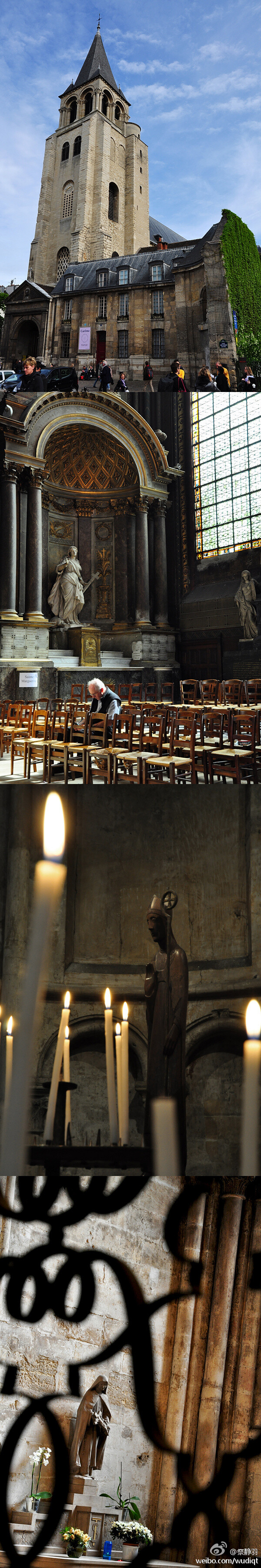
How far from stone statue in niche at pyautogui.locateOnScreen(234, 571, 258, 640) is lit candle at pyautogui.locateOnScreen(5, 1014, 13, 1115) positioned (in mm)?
6256

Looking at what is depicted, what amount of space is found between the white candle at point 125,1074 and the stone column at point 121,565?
22.5ft

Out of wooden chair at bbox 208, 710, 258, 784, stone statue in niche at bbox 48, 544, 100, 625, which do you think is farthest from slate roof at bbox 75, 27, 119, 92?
wooden chair at bbox 208, 710, 258, 784

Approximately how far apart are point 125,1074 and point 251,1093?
0.53 metres

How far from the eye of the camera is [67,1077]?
122 inches

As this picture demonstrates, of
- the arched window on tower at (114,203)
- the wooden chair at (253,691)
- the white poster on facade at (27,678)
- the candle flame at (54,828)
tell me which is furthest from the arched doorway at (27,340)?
the candle flame at (54,828)

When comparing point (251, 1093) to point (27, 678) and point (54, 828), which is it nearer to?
point (54, 828)

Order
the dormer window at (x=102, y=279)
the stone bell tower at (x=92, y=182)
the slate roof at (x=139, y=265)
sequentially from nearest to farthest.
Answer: the slate roof at (x=139, y=265)
the dormer window at (x=102, y=279)
the stone bell tower at (x=92, y=182)

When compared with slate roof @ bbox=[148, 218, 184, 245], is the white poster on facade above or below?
below

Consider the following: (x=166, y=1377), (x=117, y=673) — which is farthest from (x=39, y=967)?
(x=117, y=673)

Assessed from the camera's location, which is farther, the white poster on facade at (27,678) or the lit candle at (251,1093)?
the white poster on facade at (27,678)

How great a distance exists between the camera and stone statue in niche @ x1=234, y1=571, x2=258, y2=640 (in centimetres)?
834

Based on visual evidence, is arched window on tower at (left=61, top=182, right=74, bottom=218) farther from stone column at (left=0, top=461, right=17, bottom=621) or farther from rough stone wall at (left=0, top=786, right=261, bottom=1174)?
rough stone wall at (left=0, top=786, right=261, bottom=1174)

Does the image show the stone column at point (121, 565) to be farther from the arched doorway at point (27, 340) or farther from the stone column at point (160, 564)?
the arched doorway at point (27, 340)

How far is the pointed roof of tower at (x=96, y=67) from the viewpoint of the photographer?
39.7 feet
